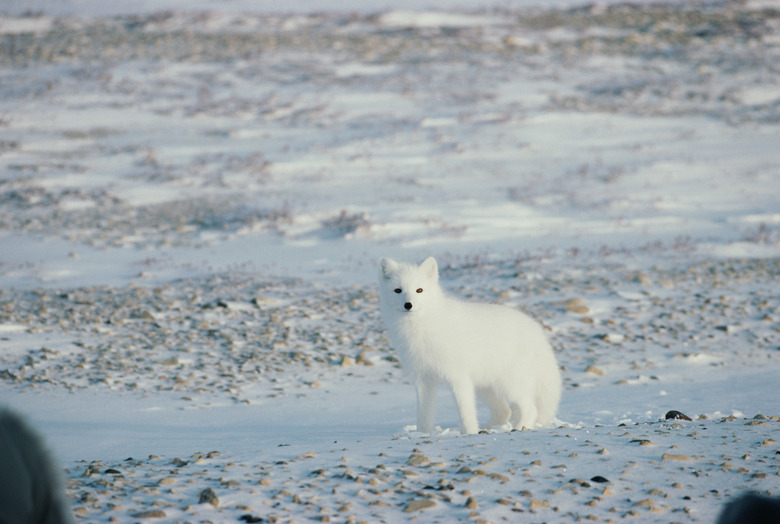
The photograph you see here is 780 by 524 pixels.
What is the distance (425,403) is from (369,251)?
9.20 m

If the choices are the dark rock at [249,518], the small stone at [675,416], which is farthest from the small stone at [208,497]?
the small stone at [675,416]

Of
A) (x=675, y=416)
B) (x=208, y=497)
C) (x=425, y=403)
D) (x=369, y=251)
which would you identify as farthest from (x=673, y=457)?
(x=369, y=251)

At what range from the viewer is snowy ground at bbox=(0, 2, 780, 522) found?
5008mm

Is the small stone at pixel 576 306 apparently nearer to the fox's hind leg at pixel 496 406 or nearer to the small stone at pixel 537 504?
the fox's hind leg at pixel 496 406

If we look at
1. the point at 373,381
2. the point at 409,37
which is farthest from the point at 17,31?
the point at 373,381

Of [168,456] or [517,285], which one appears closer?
[168,456]

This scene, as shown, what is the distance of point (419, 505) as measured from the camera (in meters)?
4.31

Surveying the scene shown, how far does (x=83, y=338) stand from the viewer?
32.5ft

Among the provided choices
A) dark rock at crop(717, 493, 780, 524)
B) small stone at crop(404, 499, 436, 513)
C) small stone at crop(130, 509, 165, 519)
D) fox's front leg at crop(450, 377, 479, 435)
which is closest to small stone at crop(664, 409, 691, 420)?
fox's front leg at crop(450, 377, 479, 435)

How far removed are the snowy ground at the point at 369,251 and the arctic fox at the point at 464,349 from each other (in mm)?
464

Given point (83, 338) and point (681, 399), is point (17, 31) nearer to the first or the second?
point (83, 338)

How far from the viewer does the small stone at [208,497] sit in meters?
4.28

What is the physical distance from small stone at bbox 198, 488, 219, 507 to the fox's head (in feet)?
8.13

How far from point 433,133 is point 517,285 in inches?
551
